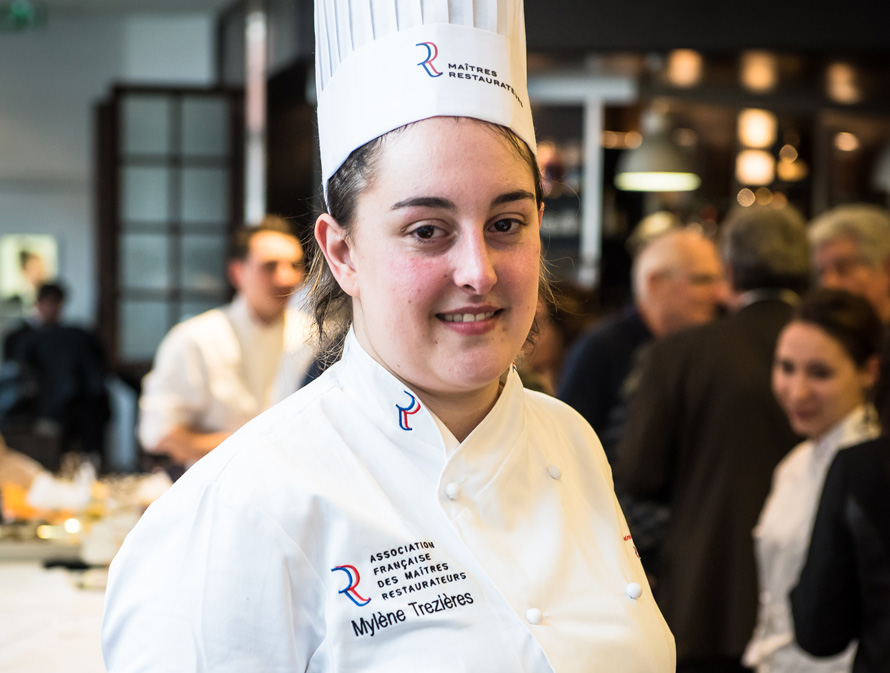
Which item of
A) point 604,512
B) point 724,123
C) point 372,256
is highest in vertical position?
point 724,123

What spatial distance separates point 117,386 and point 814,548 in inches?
328

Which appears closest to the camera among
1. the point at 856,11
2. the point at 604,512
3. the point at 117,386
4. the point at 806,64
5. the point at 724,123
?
the point at 604,512

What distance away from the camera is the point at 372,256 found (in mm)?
1066

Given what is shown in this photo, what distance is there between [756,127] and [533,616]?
22.3 feet

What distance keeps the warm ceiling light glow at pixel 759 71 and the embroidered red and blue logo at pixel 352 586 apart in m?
4.78

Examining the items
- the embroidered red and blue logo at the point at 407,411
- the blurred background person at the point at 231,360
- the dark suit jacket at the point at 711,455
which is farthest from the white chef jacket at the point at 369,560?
the blurred background person at the point at 231,360

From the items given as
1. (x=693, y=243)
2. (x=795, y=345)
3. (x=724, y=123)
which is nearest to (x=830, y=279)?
(x=693, y=243)

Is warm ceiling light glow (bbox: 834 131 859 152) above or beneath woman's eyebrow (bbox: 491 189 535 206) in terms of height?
above

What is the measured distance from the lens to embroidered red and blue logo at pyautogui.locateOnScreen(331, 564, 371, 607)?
0.98 metres

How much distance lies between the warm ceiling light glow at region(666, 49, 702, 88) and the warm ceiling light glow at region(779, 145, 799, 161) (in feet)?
3.03

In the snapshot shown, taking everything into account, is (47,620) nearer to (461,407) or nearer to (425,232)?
(461,407)

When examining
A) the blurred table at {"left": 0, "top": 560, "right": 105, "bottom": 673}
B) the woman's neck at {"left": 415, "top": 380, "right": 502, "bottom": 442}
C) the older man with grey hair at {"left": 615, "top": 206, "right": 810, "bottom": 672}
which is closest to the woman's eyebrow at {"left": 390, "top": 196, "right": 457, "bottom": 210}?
the woman's neck at {"left": 415, "top": 380, "right": 502, "bottom": 442}

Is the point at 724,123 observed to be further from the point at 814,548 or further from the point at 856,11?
the point at 814,548

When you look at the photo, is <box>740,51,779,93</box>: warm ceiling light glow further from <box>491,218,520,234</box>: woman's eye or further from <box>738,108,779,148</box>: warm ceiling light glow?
<box>491,218,520,234</box>: woman's eye
